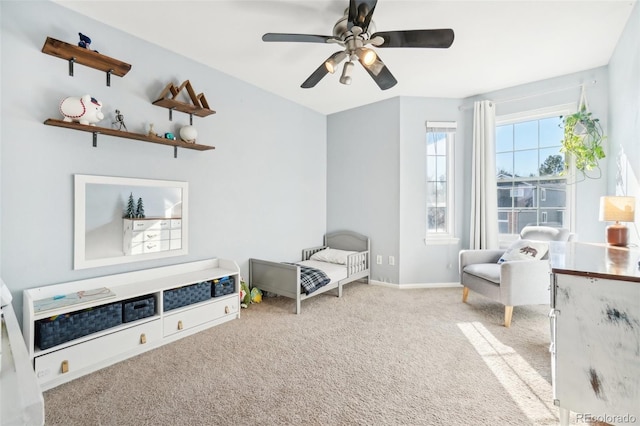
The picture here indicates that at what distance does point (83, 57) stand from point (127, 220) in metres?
1.26

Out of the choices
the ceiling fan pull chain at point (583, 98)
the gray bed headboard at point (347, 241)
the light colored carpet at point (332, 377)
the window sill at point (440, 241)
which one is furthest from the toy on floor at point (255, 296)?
the ceiling fan pull chain at point (583, 98)

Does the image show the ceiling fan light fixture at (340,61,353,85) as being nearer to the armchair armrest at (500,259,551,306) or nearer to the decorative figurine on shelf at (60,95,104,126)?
the decorative figurine on shelf at (60,95,104,126)

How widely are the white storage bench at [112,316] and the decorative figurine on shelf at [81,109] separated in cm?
121

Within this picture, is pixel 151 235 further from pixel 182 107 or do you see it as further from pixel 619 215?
pixel 619 215

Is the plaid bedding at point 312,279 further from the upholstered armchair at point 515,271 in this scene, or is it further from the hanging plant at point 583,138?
the hanging plant at point 583,138

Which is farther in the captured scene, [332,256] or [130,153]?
[332,256]

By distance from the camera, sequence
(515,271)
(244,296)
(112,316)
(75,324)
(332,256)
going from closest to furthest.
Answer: (75,324)
(112,316)
(515,271)
(244,296)
(332,256)

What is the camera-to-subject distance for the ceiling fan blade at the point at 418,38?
1.88 metres

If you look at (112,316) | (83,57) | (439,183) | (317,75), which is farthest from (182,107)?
(439,183)

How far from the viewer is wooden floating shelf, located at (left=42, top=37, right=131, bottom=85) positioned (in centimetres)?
201

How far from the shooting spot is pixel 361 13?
183 centimetres

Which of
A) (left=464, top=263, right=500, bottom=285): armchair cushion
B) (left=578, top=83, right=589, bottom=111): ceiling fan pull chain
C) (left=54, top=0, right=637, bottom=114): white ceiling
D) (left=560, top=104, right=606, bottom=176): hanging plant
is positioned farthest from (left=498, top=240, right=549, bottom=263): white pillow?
(left=54, top=0, right=637, bottom=114): white ceiling

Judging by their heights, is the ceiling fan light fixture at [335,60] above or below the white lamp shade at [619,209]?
above

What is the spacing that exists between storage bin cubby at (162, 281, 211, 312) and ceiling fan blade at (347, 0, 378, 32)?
2402mm
